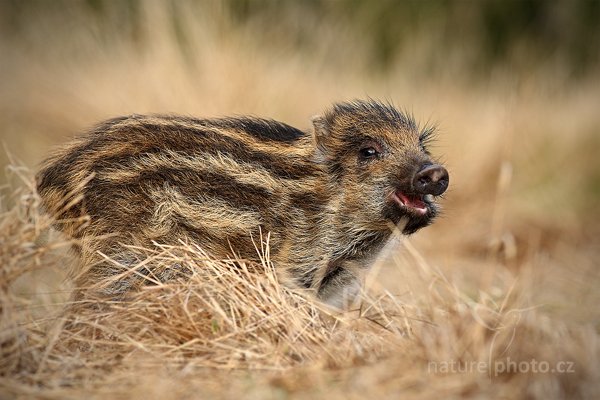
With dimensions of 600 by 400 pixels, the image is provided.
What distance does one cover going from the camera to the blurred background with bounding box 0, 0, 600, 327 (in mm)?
8125

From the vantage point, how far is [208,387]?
3.18m

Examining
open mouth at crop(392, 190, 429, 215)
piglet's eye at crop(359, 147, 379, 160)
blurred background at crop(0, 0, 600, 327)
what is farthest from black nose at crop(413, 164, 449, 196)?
blurred background at crop(0, 0, 600, 327)

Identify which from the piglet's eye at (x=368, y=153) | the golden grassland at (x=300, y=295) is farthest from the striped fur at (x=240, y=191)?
the golden grassland at (x=300, y=295)

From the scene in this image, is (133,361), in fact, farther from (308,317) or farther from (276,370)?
(308,317)

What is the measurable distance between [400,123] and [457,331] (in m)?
1.64

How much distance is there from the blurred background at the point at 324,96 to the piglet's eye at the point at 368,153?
2127 mm

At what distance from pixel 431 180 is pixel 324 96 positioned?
5528mm

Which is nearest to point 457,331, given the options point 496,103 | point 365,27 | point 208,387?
point 208,387

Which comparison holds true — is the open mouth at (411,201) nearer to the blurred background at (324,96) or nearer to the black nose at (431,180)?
the black nose at (431,180)

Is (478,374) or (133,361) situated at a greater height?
(478,374)

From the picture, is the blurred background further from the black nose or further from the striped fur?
the black nose

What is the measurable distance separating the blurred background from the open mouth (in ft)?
7.16

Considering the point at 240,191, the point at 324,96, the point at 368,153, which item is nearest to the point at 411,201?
the point at 368,153

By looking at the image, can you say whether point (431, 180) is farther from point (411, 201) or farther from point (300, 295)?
point (300, 295)
